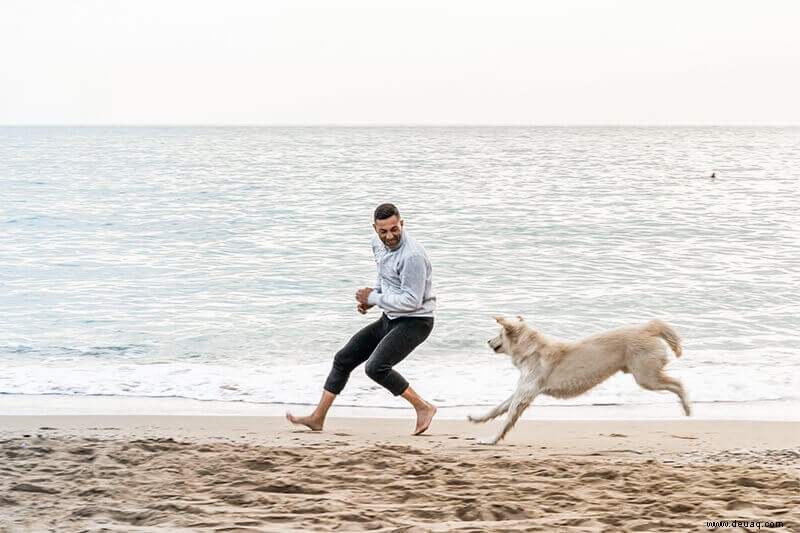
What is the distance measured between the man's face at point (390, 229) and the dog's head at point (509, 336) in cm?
97

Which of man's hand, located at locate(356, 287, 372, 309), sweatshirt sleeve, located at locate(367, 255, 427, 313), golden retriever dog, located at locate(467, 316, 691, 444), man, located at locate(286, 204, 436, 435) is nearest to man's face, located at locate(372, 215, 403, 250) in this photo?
man, located at locate(286, 204, 436, 435)

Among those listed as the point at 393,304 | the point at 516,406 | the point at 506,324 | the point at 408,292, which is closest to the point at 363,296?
the point at 393,304

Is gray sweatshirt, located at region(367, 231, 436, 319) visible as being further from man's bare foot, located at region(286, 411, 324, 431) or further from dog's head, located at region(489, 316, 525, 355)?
man's bare foot, located at region(286, 411, 324, 431)

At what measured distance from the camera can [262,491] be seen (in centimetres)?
476

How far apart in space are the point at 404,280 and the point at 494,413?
1.24 meters

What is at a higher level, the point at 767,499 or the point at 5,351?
the point at 767,499

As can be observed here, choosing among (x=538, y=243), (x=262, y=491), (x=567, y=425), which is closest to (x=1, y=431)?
(x=262, y=491)

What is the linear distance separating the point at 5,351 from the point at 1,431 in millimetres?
4486

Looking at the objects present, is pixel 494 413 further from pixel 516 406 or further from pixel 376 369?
pixel 376 369

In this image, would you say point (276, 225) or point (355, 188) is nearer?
point (276, 225)

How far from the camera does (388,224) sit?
5.89 meters

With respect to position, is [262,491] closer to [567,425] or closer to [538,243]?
[567,425]

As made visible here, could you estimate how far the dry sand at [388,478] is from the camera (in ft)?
13.9

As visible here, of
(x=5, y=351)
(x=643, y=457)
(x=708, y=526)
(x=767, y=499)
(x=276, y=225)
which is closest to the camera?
(x=708, y=526)
